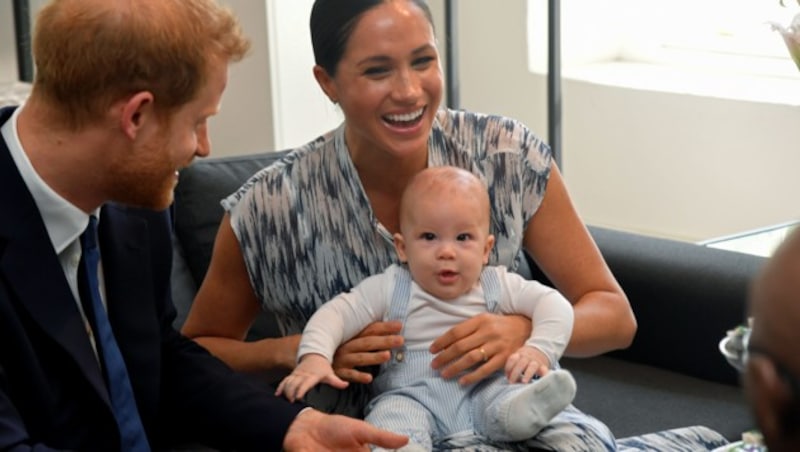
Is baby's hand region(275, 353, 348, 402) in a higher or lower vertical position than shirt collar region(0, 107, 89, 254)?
lower

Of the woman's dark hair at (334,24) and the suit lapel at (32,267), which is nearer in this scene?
the suit lapel at (32,267)

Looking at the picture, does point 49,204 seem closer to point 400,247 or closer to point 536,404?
point 400,247

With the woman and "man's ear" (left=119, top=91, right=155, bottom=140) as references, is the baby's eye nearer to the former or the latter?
the woman

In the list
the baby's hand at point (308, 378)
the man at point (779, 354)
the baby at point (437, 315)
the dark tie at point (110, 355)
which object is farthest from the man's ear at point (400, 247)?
the man at point (779, 354)

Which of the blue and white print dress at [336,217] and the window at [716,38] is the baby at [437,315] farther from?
the window at [716,38]

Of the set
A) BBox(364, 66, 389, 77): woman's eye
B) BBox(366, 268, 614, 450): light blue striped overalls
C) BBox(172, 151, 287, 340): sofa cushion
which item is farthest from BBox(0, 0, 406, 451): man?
BBox(172, 151, 287, 340): sofa cushion

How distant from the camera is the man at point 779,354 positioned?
0.65 m

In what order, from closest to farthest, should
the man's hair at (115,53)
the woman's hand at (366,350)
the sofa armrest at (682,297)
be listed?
the man's hair at (115,53) → the woman's hand at (366,350) → the sofa armrest at (682,297)

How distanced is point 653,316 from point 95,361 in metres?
1.58

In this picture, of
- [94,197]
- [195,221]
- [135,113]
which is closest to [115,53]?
[135,113]

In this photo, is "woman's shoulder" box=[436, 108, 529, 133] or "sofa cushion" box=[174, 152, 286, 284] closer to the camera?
"woman's shoulder" box=[436, 108, 529, 133]

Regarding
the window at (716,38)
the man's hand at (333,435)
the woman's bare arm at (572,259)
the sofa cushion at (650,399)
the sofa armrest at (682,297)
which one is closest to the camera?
the man's hand at (333,435)

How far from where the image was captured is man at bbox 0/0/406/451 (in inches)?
66.4

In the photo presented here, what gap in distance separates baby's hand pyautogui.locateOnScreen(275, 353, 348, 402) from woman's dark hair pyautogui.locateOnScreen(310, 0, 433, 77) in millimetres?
511
